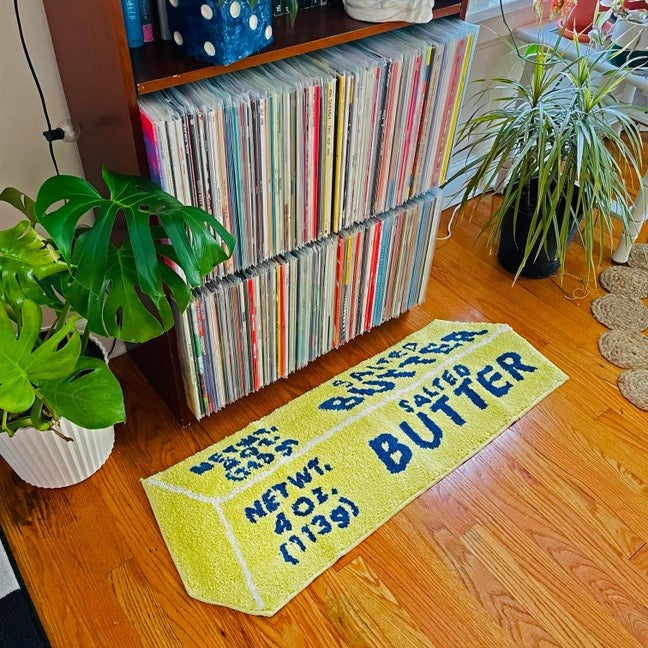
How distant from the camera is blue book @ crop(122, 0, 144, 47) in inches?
38.1

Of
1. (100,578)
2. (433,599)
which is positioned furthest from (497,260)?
(100,578)

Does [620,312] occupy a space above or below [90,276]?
below

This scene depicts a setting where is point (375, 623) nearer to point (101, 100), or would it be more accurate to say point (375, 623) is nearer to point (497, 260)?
point (101, 100)

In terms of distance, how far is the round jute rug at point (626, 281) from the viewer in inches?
72.4

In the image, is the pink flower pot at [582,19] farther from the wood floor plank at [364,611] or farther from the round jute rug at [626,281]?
the wood floor plank at [364,611]

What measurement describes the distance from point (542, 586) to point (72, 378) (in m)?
0.97

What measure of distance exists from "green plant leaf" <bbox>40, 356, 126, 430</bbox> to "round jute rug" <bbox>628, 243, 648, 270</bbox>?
1.58m

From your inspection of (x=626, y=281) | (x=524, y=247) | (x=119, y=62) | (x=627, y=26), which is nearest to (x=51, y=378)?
Answer: (x=119, y=62)

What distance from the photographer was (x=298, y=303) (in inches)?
54.7

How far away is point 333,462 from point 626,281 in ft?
3.53

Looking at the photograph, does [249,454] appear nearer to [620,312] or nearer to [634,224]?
[620,312]

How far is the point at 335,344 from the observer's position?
5.18 ft

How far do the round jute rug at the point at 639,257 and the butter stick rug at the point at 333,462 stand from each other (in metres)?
0.53

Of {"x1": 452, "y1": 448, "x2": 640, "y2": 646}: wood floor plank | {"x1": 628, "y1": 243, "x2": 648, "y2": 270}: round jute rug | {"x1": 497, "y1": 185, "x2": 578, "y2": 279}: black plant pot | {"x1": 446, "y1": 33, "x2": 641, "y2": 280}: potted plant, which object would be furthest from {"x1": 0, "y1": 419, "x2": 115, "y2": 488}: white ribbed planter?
{"x1": 628, "y1": 243, "x2": 648, "y2": 270}: round jute rug
